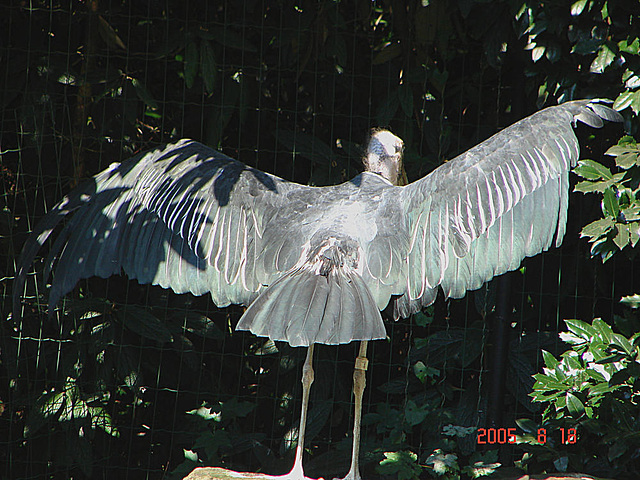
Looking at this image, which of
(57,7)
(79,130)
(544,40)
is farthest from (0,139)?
(544,40)

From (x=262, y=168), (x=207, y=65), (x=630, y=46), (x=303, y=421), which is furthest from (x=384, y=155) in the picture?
(x=303, y=421)

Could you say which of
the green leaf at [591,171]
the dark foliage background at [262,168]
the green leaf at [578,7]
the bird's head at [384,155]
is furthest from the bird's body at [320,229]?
the dark foliage background at [262,168]

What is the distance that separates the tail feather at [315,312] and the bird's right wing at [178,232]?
458 millimetres

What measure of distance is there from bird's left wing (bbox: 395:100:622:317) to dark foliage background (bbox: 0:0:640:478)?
85cm

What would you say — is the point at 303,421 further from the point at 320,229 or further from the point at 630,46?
the point at 630,46

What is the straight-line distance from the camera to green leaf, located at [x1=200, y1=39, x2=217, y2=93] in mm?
3939

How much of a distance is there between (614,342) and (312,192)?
1.39 m

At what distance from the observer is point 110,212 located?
133 inches

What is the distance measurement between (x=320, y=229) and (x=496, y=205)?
2.24 ft

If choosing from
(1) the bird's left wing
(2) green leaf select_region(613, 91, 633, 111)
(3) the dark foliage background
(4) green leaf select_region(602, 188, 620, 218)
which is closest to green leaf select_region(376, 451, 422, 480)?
(3) the dark foliage background

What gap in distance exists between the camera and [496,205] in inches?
119

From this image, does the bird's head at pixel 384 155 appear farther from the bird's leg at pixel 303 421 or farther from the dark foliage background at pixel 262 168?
the bird's leg at pixel 303 421

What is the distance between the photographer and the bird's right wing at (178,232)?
3287mm

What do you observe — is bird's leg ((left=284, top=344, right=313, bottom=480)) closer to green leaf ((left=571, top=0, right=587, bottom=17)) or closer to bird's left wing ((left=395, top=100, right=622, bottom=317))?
bird's left wing ((left=395, top=100, right=622, bottom=317))
